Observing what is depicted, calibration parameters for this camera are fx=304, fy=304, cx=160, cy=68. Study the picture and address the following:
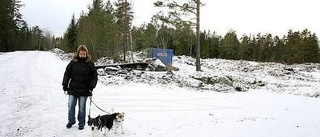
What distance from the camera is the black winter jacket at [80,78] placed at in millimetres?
7906

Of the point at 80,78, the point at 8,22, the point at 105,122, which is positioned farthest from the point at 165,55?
the point at 8,22

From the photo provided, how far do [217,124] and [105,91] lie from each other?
23.5ft

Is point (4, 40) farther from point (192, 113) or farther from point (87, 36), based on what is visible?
point (192, 113)

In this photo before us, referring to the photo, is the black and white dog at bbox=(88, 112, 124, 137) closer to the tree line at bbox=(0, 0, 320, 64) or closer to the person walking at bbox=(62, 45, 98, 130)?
the person walking at bbox=(62, 45, 98, 130)

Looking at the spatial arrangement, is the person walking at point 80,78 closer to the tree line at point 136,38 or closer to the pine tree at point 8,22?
the tree line at point 136,38

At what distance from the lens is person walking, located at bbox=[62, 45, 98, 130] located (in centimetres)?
790

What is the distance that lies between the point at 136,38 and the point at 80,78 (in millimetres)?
41783

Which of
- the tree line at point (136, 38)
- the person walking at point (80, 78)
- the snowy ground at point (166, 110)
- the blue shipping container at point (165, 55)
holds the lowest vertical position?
the snowy ground at point (166, 110)

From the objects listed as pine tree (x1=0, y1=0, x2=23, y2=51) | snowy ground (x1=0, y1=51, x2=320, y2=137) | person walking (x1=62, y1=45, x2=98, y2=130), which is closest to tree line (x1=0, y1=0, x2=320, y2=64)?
pine tree (x1=0, y1=0, x2=23, y2=51)

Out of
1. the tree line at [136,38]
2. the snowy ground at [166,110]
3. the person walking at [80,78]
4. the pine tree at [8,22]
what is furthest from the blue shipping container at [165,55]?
the pine tree at [8,22]

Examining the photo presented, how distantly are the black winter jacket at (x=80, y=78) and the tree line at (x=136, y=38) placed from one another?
17201 millimetres

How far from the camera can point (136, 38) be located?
162ft

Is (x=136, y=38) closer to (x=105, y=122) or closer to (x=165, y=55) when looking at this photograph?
(x=165, y=55)

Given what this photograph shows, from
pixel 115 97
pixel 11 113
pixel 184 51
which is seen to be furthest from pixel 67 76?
pixel 184 51
